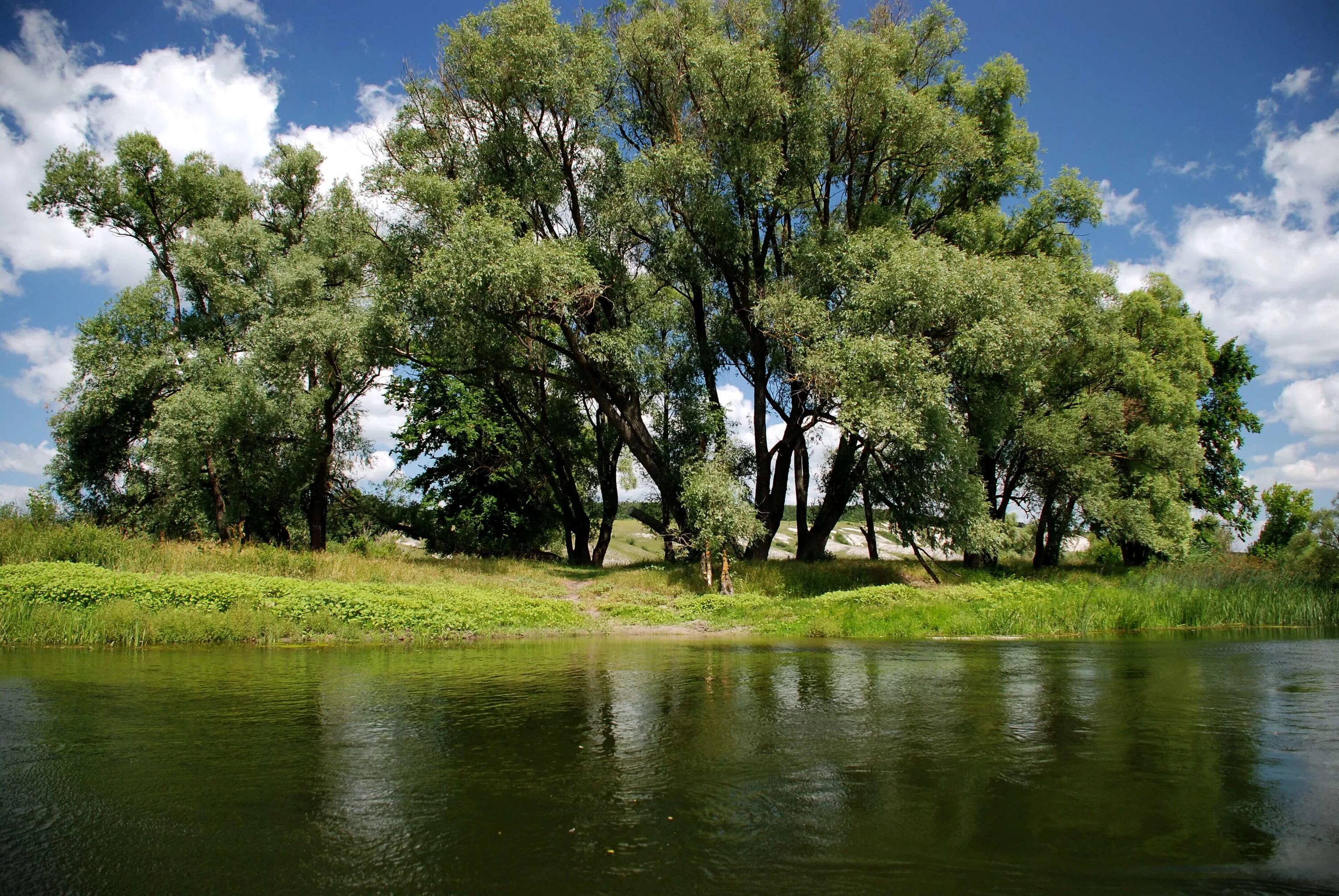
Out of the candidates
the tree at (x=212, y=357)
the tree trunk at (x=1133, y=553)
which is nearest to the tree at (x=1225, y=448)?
the tree trunk at (x=1133, y=553)

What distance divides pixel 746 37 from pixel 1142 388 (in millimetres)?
19736

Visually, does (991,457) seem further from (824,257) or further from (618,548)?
(618,548)

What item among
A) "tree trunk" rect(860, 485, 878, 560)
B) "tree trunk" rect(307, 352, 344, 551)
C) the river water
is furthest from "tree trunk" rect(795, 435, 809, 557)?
the river water

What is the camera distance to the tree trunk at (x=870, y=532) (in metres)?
30.0

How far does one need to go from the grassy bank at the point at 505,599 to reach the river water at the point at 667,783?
406cm

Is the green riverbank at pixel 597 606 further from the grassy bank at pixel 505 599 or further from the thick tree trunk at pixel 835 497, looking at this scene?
the thick tree trunk at pixel 835 497

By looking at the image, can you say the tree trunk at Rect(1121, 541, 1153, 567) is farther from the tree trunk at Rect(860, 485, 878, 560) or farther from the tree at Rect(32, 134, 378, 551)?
the tree at Rect(32, 134, 378, 551)

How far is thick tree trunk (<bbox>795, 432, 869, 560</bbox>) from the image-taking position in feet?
90.7

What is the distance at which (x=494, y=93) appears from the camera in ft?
84.1

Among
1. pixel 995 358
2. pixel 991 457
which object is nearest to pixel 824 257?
pixel 995 358

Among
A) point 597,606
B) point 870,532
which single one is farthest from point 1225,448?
point 597,606

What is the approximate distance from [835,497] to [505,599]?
14084 millimetres

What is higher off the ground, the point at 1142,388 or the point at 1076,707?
the point at 1142,388

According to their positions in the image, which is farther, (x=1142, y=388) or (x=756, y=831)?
(x=1142, y=388)
